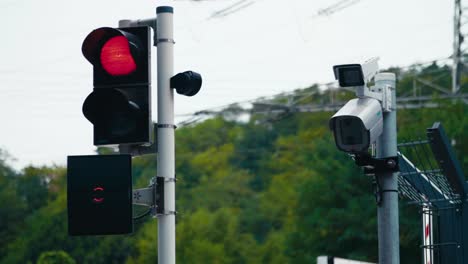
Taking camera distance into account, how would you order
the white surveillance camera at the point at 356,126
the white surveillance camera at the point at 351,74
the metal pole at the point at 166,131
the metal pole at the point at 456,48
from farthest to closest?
the metal pole at the point at 456,48 < the metal pole at the point at 166,131 < the white surveillance camera at the point at 351,74 < the white surveillance camera at the point at 356,126

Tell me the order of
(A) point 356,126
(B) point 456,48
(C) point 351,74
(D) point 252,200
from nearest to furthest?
1. (A) point 356,126
2. (C) point 351,74
3. (B) point 456,48
4. (D) point 252,200

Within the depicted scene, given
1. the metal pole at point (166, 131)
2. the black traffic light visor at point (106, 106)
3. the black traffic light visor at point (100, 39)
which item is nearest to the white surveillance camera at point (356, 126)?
the metal pole at point (166, 131)

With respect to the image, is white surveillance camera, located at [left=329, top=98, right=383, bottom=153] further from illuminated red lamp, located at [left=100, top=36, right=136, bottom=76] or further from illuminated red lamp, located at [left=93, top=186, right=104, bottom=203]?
illuminated red lamp, located at [left=93, top=186, right=104, bottom=203]

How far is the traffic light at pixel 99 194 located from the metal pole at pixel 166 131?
16.1 inches

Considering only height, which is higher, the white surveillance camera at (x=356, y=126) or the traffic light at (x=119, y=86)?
the traffic light at (x=119, y=86)

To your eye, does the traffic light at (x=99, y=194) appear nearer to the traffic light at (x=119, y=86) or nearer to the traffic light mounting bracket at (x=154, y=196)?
the traffic light at (x=119, y=86)

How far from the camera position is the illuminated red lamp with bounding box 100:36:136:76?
8406 millimetres

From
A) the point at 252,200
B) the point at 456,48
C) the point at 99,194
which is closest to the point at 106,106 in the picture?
the point at 99,194

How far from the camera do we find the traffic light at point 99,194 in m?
8.14

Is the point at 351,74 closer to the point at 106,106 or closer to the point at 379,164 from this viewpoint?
the point at 379,164

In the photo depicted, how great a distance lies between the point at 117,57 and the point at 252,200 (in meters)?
102

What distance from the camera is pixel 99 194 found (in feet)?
26.9

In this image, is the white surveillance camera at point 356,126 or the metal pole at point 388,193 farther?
the metal pole at point 388,193

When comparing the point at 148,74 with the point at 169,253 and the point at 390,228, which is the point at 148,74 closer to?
the point at 169,253
